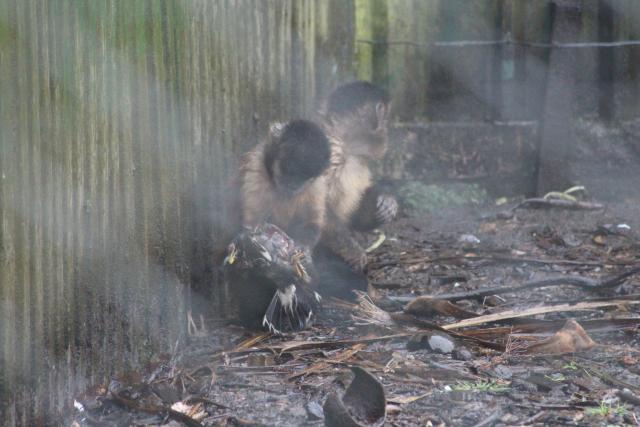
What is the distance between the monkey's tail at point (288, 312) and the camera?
4234mm

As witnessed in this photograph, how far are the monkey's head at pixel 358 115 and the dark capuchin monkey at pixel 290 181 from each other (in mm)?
1037

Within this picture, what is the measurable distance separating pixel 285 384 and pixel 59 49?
147 cm

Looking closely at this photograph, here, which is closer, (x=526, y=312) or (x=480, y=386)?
(x=480, y=386)

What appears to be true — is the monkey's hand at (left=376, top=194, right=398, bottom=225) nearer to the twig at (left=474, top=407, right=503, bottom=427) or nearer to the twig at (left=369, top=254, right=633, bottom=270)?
the twig at (left=369, top=254, right=633, bottom=270)

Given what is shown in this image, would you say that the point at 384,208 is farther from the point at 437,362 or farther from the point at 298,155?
the point at 437,362

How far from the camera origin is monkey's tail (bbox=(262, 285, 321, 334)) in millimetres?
4234

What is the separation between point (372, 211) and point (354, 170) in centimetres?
27

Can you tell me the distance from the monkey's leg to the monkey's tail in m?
0.99

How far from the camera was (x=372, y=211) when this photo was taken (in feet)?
17.4

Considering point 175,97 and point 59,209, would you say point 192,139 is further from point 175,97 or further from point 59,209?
point 59,209

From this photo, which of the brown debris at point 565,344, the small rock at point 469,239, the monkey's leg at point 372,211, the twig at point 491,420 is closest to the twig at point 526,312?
the brown debris at point 565,344

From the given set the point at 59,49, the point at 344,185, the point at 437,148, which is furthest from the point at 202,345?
the point at 437,148

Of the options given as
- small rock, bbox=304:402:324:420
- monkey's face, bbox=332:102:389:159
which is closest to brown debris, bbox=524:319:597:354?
small rock, bbox=304:402:324:420

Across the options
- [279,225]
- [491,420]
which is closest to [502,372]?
[491,420]
